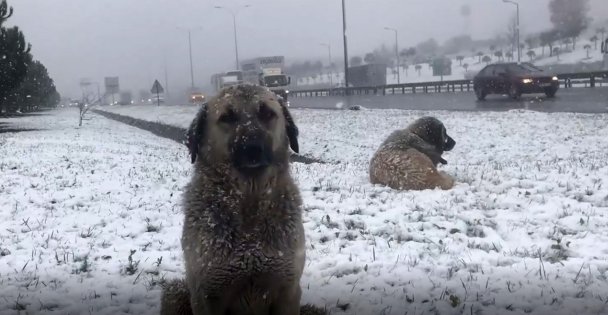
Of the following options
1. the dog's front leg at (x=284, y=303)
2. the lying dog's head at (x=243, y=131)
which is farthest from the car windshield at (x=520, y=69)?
the dog's front leg at (x=284, y=303)

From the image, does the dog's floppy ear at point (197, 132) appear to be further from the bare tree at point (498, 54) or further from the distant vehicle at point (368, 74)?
the distant vehicle at point (368, 74)

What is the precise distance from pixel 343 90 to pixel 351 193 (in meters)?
43.9

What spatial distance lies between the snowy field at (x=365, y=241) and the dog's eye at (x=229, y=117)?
168 centimetres

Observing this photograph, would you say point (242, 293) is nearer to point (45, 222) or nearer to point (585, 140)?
point (45, 222)

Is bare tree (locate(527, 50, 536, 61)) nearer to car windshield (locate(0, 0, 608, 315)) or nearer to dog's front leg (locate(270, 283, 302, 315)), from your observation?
car windshield (locate(0, 0, 608, 315))

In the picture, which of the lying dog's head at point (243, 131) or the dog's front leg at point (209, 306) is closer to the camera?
the dog's front leg at point (209, 306)

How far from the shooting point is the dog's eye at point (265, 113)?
390 cm

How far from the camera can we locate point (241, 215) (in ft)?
11.9

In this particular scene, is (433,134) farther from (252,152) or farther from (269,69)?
(269,69)

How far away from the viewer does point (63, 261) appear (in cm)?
555

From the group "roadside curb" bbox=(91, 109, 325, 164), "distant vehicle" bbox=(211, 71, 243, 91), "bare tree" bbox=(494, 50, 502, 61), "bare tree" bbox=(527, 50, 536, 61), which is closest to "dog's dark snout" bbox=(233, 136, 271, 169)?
"distant vehicle" bbox=(211, 71, 243, 91)

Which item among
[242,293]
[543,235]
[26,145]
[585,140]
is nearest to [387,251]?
[543,235]

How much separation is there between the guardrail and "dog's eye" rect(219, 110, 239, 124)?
3322cm

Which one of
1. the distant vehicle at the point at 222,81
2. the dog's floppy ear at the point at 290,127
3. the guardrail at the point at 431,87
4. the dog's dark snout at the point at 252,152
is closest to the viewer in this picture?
the dog's dark snout at the point at 252,152
